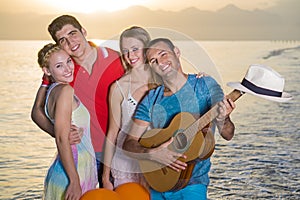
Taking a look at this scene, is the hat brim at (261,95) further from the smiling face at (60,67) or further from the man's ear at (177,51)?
the smiling face at (60,67)

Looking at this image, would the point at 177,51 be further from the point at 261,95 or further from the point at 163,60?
the point at 261,95

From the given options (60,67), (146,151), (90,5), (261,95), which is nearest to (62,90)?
(60,67)

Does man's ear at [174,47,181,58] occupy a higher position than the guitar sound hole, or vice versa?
man's ear at [174,47,181,58]

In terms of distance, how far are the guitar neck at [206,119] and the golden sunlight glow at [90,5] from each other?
4.32m

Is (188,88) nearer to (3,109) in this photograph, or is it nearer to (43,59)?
(43,59)

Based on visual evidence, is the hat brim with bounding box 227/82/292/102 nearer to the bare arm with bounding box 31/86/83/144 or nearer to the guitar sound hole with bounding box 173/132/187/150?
the guitar sound hole with bounding box 173/132/187/150

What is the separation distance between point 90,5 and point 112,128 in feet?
18.9

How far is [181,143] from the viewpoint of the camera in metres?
2.10

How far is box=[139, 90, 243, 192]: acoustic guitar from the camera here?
2.07 meters

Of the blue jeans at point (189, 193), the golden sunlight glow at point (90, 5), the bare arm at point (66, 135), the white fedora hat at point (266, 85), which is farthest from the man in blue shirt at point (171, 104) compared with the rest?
the golden sunlight glow at point (90, 5)

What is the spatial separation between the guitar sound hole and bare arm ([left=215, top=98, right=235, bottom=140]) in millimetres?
128

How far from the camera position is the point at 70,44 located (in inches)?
85.8

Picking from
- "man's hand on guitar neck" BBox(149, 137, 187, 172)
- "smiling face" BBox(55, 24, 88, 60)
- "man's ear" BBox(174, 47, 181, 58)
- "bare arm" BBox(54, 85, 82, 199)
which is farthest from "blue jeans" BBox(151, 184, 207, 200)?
"smiling face" BBox(55, 24, 88, 60)

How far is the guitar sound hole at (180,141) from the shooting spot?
2.10 metres
